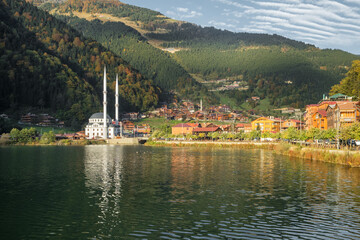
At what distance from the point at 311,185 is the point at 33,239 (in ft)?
106

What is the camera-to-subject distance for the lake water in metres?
26.1

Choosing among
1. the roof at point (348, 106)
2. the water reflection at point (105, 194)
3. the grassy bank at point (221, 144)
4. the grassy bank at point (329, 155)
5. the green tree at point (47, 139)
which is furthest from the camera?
the green tree at point (47, 139)

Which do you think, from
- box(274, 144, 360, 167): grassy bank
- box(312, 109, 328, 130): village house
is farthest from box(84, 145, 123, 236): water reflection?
box(312, 109, 328, 130): village house

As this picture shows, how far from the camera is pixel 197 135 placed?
629 ft

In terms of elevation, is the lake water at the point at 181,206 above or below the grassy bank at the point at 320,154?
below

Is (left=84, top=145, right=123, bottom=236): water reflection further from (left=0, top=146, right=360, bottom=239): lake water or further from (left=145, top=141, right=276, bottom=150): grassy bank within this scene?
(left=145, top=141, right=276, bottom=150): grassy bank

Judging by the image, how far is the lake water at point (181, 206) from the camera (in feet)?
85.6

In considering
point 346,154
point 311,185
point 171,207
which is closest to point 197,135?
point 346,154

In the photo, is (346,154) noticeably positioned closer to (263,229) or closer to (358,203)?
(358,203)

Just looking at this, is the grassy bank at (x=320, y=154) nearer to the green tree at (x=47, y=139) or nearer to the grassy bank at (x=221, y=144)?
the grassy bank at (x=221, y=144)

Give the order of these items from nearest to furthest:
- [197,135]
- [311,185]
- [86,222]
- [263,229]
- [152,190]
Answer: [263,229], [86,222], [152,190], [311,185], [197,135]

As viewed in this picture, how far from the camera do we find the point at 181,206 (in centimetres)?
3388

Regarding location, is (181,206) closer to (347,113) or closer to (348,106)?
(348,106)

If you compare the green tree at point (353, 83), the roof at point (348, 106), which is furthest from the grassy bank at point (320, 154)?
the green tree at point (353, 83)
